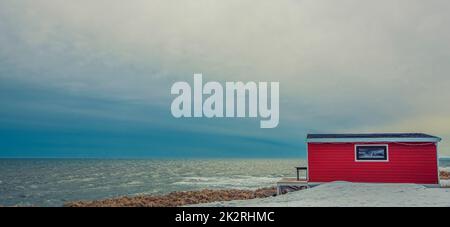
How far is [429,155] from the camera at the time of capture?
54.6 ft

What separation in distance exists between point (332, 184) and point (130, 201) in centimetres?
1096

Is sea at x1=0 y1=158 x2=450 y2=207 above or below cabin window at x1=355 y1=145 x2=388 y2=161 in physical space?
below

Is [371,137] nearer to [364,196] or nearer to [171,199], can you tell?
[364,196]

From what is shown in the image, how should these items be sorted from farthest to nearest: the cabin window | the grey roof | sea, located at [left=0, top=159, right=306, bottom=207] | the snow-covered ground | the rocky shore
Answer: sea, located at [left=0, top=159, right=306, bottom=207] < the rocky shore < the cabin window < the grey roof < the snow-covered ground

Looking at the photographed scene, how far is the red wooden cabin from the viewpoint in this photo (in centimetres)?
1666

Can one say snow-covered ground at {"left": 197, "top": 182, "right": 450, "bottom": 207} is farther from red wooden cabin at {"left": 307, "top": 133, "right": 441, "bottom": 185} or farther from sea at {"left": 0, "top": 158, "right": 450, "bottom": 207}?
sea at {"left": 0, "top": 158, "right": 450, "bottom": 207}

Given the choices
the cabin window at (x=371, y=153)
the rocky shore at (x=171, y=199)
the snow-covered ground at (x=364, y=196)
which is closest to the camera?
the snow-covered ground at (x=364, y=196)

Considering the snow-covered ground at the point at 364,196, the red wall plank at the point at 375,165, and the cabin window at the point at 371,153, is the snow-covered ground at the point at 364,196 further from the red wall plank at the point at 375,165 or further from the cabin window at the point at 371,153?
the cabin window at the point at 371,153

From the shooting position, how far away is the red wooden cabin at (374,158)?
16.7 metres

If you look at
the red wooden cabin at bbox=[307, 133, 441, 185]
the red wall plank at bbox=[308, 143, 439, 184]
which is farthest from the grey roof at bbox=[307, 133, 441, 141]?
the red wall plank at bbox=[308, 143, 439, 184]

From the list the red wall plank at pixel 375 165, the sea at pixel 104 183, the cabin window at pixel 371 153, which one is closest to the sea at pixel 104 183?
the sea at pixel 104 183

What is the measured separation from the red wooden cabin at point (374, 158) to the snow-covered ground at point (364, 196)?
2.38ft
